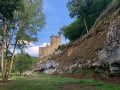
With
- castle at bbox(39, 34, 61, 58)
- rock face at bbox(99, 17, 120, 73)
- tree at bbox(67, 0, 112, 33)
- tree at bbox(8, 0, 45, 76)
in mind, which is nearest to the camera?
rock face at bbox(99, 17, 120, 73)

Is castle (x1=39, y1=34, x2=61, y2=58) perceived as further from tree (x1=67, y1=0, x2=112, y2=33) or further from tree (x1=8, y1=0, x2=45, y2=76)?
tree (x1=8, y1=0, x2=45, y2=76)

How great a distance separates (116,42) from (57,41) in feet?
199

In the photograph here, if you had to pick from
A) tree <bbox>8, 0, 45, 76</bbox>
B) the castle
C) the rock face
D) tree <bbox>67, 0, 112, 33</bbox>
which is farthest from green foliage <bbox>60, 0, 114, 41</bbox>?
the castle

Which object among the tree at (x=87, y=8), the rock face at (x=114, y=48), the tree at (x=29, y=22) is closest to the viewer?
the rock face at (x=114, y=48)

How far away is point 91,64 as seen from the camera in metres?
12.1

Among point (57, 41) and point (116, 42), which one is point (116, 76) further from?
point (57, 41)

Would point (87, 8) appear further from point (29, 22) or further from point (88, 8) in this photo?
point (29, 22)

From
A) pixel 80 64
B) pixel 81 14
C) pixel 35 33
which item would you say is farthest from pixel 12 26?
pixel 81 14

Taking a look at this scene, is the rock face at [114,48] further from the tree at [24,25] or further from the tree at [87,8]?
the tree at [87,8]

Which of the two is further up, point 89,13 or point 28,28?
point 89,13

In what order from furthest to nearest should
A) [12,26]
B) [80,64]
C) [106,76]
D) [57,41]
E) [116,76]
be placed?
1. [57,41]
2. [80,64]
3. [12,26]
4. [106,76]
5. [116,76]

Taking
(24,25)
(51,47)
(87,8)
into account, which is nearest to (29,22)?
(24,25)

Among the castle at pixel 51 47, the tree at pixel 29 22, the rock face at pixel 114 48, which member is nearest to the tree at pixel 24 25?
the tree at pixel 29 22

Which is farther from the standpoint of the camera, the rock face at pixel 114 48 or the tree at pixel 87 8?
the tree at pixel 87 8
